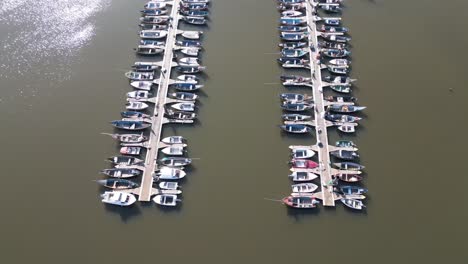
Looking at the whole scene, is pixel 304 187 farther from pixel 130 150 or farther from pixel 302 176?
A: pixel 130 150

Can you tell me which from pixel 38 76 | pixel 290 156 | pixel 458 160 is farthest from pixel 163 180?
pixel 458 160

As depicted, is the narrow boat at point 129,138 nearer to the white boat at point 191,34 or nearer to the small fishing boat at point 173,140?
the small fishing boat at point 173,140

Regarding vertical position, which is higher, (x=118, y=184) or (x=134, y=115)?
(x=134, y=115)

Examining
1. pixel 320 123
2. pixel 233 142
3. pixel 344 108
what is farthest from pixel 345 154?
pixel 233 142

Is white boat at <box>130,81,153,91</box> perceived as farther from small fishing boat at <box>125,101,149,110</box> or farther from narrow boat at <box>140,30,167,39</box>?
narrow boat at <box>140,30,167,39</box>

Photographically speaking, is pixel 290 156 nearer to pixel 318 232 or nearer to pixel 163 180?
pixel 318 232

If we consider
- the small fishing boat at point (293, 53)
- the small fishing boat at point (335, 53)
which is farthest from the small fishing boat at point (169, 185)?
the small fishing boat at point (335, 53)
